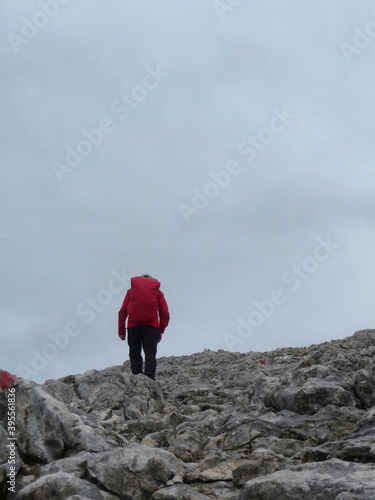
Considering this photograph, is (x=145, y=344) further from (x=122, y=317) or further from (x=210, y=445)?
(x=210, y=445)

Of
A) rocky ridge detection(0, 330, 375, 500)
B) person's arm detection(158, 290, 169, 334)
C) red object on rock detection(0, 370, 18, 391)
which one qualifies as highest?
person's arm detection(158, 290, 169, 334)

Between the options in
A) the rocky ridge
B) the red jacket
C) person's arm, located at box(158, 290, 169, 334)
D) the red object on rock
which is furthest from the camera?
person's arm, located at box(158, 290, 169, 334)

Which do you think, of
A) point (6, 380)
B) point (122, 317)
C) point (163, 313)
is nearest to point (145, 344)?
point (163, 313)

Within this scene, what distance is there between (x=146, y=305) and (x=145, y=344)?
116 cm

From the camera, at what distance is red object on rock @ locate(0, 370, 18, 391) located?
738 centimetres

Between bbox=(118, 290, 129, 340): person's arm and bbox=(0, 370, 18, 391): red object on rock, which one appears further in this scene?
bbox=(118, 290, 129, 340): person's arm

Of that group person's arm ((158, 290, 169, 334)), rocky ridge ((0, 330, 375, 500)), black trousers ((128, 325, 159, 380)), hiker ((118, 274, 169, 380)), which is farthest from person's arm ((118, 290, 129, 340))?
rocky ridge ((0, 330, 375, 500))

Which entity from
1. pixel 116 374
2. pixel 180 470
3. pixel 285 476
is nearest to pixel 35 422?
pixel 180 470

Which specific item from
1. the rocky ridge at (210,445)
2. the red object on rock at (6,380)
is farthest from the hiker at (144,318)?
the red object on rock at (6,380)

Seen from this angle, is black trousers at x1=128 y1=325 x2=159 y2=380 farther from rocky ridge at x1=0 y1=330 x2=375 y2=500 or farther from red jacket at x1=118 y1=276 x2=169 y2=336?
rocky ridge at x1=0 y1=330 x2=375 y2=500

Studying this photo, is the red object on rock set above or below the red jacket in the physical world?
below

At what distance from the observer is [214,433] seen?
29.1ft

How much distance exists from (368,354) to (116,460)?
948 centimetres

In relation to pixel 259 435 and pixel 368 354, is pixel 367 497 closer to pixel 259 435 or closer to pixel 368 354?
pixel 259 435
